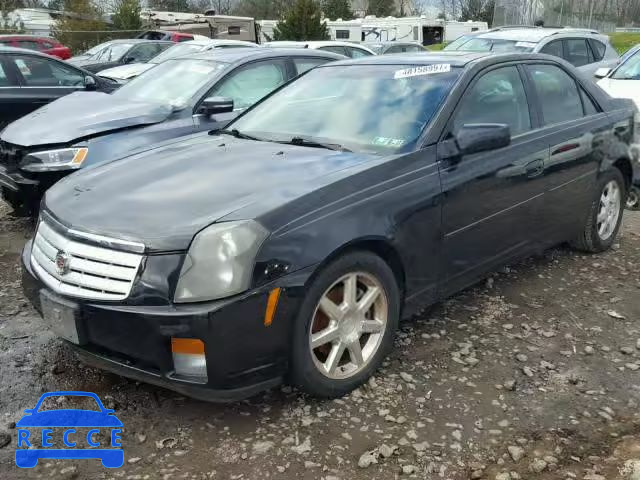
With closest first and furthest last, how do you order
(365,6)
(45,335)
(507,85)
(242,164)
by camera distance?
(242,164) → (45,335) → (507,85) → (365,6)

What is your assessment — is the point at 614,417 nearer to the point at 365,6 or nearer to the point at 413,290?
the point at 413,290

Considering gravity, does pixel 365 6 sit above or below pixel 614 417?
above

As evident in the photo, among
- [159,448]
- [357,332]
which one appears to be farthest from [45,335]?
[357,332]

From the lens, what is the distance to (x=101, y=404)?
2.99 meters

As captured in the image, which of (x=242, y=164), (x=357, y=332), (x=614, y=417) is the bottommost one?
(x=614, y=417)

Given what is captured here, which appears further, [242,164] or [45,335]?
[45,335]

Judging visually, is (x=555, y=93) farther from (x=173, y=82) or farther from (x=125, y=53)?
(x=125, y=53)

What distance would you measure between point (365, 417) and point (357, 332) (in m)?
0.40

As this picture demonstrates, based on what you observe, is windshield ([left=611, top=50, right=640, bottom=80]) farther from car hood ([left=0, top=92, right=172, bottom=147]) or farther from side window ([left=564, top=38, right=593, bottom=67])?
car hood ([left=0, top=92, right=172, bottom=147])

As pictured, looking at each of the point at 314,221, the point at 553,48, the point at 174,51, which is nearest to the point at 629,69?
the point at 553,48

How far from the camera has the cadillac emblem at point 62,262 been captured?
9.10ft

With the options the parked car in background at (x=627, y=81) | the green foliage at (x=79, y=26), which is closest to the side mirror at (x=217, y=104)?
the parked car in background at (x=627, y=81)

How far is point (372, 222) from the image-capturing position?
299 centimetres

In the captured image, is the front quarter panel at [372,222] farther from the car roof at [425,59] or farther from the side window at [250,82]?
the side window at [250,82]
